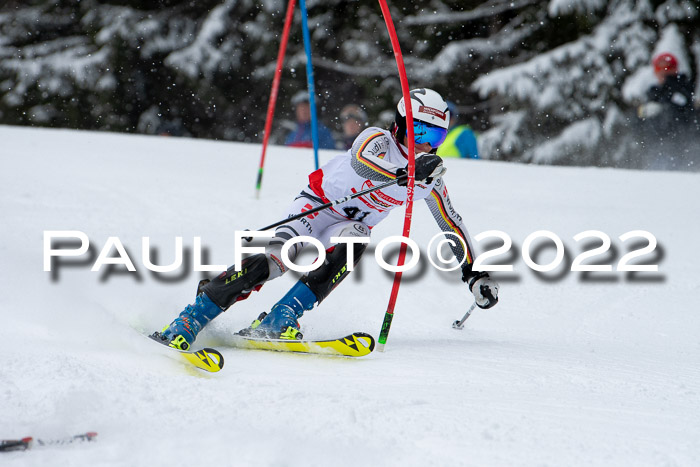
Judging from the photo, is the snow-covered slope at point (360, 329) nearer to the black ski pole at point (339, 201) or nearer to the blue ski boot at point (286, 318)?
the blue ski boot at point (286, 318)

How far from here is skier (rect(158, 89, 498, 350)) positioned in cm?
333

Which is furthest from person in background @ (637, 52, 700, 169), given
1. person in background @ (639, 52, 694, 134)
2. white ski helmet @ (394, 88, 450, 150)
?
white ski helmet @ (394, 88, 450, 150)

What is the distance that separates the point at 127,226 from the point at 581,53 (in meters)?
8.66

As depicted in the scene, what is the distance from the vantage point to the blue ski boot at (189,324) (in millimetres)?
3135

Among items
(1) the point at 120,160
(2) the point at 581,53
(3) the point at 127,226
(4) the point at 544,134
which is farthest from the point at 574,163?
(3) the point at 127,226

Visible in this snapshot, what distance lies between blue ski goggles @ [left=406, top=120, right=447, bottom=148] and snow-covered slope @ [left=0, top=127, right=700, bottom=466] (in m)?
0.99

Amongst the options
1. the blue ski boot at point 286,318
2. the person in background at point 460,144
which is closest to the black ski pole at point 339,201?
the blue ski boot at point 286,318

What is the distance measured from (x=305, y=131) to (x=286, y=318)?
6167 mm

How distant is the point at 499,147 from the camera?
13430mm

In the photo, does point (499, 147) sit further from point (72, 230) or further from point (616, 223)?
point (72, 230)

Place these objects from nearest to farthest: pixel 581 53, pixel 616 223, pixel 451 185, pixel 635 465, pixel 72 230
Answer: pixel 635 465 < pixel 72 230 < pixel 616 223 < pixel 451 185 < pixel 581 53

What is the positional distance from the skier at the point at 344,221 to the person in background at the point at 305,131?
5.29 m

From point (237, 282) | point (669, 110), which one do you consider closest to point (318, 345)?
point (237, 282)

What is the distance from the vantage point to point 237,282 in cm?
336
